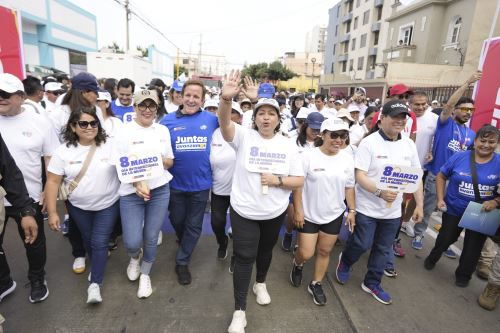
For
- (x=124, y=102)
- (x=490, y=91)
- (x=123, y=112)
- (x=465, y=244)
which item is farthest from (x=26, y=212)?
(x=490, y=91)

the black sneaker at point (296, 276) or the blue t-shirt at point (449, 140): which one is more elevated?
the blue t-shirt at point (449, 140)

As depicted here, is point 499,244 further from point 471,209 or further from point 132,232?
point 132,232

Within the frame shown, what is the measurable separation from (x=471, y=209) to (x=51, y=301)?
4.50 meters

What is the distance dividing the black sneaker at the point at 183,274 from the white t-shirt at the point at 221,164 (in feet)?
3.01

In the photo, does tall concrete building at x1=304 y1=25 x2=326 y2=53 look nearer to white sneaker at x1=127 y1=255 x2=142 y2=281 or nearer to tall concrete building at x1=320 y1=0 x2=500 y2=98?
tall concrete building at x1=320 y1=0 x2=500 y2=98

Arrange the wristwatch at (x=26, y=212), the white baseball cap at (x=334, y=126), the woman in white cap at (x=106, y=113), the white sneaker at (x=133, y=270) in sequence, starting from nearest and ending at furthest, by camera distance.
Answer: the wristwatch at (x=26, y=212) < the white baseball cap at (x=334, y=126) < the white sneaker at (x=133, y=270) < the woman in white cap at (x=106, y=113)

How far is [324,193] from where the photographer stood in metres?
2.97

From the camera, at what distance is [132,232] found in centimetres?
298

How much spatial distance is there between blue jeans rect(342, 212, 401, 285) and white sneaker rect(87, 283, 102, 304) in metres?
2.61

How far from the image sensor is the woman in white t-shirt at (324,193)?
291 cm

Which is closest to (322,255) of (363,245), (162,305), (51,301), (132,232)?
(363,245)

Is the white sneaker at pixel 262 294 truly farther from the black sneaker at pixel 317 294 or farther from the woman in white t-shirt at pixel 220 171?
the woman in white t-shirt at pixel 220 171

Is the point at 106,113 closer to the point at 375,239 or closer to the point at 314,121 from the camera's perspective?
the point at 314,121

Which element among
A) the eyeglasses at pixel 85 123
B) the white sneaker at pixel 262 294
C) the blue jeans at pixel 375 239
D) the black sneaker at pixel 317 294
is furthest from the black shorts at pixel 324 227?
→ the eyeglasses at pixel 85 123
